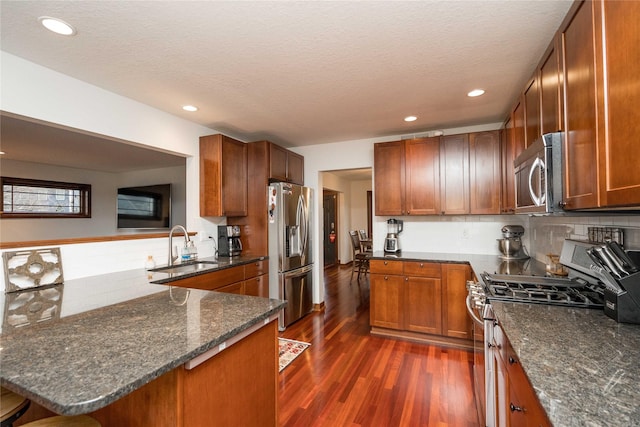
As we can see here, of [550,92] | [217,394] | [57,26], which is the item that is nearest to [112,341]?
[217,394]

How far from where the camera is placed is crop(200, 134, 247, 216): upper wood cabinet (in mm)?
3090

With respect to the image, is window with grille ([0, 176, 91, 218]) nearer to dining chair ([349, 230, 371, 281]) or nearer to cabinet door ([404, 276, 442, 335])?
dining chair ([349, 230, 371, 281])

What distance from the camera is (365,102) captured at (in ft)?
8.58

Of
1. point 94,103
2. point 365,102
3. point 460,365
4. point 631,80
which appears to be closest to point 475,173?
point 365,102

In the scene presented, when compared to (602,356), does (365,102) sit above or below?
above

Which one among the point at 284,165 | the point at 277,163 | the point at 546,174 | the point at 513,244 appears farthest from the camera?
the point at 284,165

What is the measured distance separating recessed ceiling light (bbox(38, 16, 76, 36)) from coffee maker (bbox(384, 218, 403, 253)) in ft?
10.5

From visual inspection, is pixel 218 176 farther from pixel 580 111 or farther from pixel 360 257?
pixel 360 257

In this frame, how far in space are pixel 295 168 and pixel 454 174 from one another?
6.70 ft

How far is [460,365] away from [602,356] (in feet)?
6.04

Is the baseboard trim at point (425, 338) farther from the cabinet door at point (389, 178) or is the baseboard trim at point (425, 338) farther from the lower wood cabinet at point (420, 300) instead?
the cabinet door at point (389, 178)

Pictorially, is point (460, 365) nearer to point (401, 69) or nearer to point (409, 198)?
point (409, 198)

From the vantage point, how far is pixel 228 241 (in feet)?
11.1

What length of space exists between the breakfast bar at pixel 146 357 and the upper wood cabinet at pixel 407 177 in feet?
7.38
